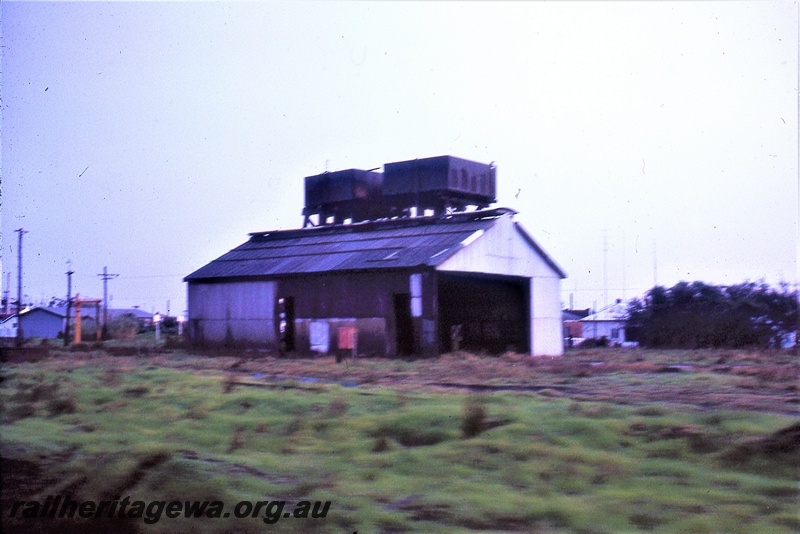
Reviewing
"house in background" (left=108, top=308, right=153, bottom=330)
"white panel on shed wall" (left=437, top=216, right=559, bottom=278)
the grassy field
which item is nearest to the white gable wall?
"white panel on shed wall" (left=437, top=216, right=559, bottom=278)

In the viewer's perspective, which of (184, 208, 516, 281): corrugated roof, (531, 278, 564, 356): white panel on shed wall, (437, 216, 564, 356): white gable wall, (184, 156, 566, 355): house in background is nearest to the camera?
(184, 156, 566, 355): house in background

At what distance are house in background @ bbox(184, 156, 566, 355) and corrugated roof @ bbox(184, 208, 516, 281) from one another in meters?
0.08

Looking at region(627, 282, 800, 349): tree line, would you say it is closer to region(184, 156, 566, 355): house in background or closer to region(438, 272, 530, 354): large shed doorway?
region(184, 156, 566, 355): house in background

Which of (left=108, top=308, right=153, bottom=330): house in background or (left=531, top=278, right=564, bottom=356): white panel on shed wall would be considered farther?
(left=108, top=308, right=153, bottom=330): house in background

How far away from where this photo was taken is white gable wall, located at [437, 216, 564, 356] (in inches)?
1249

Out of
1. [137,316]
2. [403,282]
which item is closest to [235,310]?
[403,282]

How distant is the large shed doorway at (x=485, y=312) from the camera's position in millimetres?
35844

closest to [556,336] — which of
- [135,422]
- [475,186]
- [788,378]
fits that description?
[475,186]

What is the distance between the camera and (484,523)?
6477mm

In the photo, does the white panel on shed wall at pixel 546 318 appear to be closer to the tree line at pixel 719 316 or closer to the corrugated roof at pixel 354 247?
the corrugated roof at pixel 354 247

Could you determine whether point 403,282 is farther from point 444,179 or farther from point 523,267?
point 444,179

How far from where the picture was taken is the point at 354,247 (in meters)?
35.5

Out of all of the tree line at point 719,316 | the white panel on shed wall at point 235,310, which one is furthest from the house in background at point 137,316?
the tree line at point 719,316

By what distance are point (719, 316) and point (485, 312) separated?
12.4m
